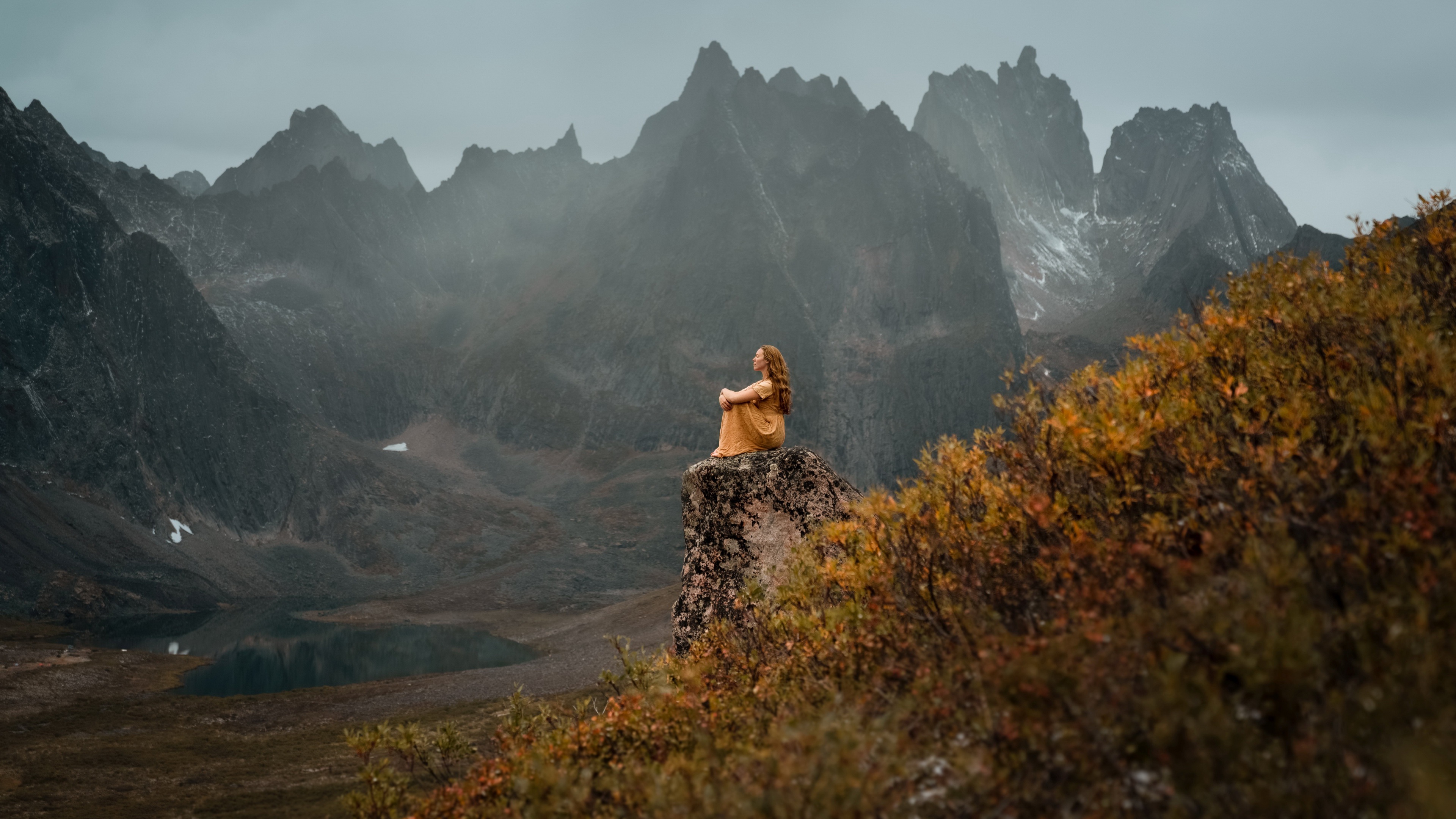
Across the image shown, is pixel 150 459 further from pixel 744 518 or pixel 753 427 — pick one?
pixel 744 518

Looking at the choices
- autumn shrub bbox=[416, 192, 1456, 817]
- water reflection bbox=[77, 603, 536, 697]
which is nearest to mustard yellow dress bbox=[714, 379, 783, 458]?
autumn shrub bbox=[416, 192, 1456, 817]

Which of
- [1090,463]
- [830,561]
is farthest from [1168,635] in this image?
[830,561]

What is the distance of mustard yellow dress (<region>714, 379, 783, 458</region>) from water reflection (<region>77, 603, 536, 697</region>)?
66961mm

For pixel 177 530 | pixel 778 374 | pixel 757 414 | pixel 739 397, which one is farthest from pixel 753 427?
pixel 177 530

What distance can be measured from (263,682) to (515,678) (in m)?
24.4

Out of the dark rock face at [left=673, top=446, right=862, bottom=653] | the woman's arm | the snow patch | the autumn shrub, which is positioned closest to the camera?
the autumn shrub

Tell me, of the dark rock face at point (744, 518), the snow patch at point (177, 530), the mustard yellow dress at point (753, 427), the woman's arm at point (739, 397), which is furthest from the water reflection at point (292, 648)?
the woman's arm at point (739, 397)

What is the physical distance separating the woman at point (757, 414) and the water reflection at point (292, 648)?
67.0 m

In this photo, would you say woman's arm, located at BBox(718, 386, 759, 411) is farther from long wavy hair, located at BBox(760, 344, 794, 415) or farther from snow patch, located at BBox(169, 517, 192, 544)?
snow patch, located at BBox(169, 517, 192, 544)

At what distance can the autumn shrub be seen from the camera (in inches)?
163

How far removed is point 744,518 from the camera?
16.8m

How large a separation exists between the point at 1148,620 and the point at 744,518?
1208 cm

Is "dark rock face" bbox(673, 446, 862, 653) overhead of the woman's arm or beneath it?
beneath

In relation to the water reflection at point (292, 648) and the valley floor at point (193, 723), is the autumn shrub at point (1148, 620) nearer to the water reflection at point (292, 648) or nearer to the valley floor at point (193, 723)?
the valley floor at point (193, 723)
